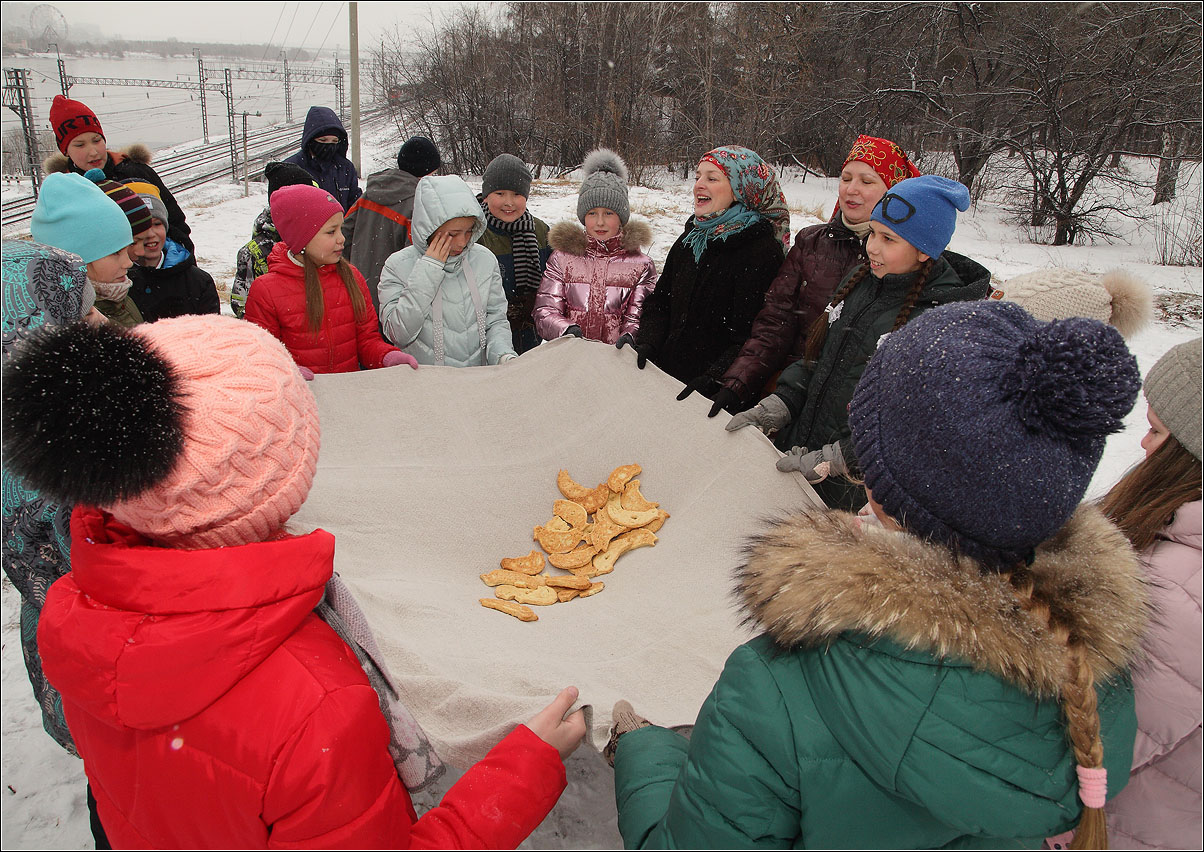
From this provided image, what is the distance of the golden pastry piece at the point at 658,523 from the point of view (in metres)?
2.54

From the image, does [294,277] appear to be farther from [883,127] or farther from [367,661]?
[883,127]

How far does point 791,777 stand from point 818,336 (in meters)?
1.85

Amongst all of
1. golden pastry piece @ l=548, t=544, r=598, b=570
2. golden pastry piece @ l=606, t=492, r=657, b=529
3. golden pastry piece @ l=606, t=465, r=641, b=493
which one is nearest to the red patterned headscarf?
golden pastry piece @ l=606, t=465, r=641, b=493

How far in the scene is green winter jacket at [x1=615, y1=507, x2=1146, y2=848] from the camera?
0.83 m

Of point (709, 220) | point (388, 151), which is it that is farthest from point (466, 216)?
point (388, 151)

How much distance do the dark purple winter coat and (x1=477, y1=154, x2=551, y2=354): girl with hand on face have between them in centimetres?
159

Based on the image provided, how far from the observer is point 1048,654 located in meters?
0.83

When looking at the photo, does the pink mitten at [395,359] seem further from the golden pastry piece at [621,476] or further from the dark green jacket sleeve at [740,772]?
the dark green jacket sleeve at [740,772]

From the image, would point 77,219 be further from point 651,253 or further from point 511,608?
point 651,253

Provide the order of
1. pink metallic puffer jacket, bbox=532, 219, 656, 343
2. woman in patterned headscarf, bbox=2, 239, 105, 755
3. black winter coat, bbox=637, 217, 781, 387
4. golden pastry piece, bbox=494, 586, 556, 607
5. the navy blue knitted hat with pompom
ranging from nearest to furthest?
1. the navy blue knitted hat with pompom
2. woman in patterned headscarf, bbox=2, 239, 105, 755
3. golden pastry piece, bbox=494, 586, 556, 607
4. black winter coat, bbox=637, 217, 781, 387
5. pink metallic puffer jacket, bbox=532, 219, 656, 343

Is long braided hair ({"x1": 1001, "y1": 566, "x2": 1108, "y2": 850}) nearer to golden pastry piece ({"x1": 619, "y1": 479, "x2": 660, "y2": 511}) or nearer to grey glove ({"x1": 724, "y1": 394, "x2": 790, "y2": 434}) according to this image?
grey glove ({"x1": 724, "y1": 394, "x2": 790, "y2": 434})

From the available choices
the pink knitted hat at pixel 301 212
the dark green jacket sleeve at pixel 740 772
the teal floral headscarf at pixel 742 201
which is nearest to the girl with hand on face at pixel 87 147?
the pink knitted hat at pixel 301 212

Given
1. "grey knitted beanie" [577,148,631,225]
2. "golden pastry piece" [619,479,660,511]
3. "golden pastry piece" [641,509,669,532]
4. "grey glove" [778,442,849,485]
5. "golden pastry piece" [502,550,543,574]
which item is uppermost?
"grey knitted beanie" [577,148,631,225]

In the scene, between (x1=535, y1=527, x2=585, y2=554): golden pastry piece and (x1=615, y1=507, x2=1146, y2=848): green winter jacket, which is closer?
(x1=615, y1=507, x2=1146, y2=848): green winter jacket
